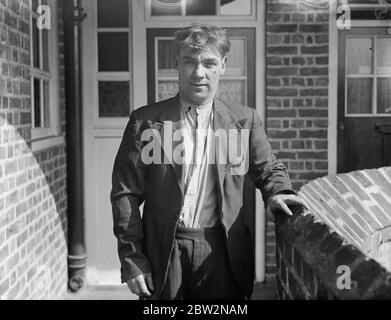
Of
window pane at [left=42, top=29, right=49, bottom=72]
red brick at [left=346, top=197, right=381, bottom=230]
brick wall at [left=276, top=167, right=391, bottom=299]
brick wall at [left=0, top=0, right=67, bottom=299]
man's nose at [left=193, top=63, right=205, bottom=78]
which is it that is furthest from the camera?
window pane at [left=42, top=29, right=49, bottom=72]

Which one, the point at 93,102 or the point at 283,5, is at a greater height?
the point at 283,5

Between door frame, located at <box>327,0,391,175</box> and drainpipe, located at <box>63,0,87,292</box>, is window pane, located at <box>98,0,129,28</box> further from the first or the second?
door frame, located at <box>327,0,391,175</box>

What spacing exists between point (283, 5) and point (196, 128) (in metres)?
2.46

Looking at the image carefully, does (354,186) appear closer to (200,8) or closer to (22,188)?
(22,188)

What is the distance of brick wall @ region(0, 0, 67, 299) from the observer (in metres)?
2.97

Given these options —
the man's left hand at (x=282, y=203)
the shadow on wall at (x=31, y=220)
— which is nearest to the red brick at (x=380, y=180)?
the man's left hand at (x=282, y=203)

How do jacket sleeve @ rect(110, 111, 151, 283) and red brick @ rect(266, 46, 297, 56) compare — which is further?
red brick @ rect(266, 46, 297, 56)

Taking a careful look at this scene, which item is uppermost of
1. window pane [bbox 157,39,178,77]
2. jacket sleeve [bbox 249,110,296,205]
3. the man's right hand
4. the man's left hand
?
window pane [bbox 157,39,178,77]

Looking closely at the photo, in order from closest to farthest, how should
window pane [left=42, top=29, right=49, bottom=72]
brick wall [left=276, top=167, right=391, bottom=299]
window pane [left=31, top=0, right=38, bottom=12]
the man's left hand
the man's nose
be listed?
1. brick wall [left=276, top=167, right=391, bottom=299]
2. the man's left hand
3. the man's nose
4. window pane [left=31, top=0, right=38, bottom=12]
5. window pane [left=42, top=29, right=49, bottom=72]

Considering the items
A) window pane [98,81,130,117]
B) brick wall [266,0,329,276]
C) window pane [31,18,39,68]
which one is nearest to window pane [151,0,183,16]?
window pane [98,81,130,117]

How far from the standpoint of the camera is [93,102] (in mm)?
4488
